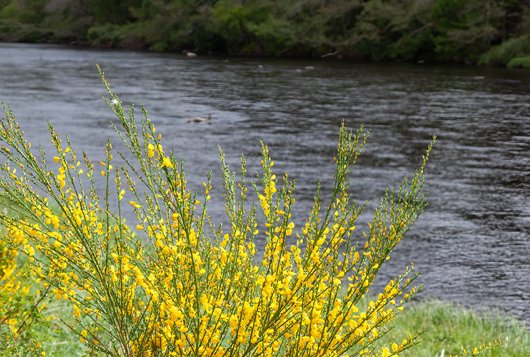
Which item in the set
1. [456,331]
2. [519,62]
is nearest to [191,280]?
[456,331]

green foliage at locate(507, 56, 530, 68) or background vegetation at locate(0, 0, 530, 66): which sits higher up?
background vegetation at locate(0, 0, 530, 66)

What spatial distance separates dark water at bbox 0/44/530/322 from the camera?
42.4 ft

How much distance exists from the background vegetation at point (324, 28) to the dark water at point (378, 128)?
4277 millimetres

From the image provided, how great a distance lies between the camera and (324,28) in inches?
2114

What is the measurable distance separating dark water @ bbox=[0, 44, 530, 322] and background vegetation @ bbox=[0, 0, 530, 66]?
A: 428 cm

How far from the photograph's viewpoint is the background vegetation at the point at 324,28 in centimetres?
4662

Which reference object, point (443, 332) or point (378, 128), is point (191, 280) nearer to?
point (443, 332)

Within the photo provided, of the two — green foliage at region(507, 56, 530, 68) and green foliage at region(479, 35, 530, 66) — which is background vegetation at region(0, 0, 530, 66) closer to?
green foliage at region(479, 35, 530, 66)

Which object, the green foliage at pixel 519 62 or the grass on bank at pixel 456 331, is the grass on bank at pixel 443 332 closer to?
the grass on bank at pixel 456 331

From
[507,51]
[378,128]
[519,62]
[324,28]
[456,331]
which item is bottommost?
[378,128]

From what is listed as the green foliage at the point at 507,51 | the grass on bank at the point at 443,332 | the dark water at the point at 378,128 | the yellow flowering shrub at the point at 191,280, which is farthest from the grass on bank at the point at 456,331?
the green foliage at the point at 507,51

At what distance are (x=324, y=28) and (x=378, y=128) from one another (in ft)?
99.5

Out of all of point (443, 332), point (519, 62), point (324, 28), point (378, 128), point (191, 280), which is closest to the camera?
point (191, 280)

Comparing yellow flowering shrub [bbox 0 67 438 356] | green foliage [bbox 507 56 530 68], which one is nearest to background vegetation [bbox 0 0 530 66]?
Answer: green foliage [bbox 507 56 530 68]
